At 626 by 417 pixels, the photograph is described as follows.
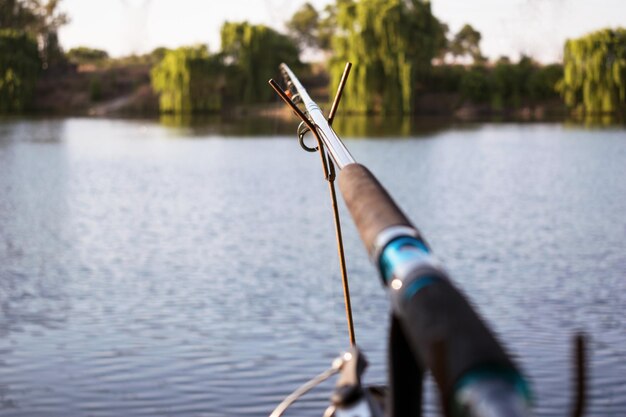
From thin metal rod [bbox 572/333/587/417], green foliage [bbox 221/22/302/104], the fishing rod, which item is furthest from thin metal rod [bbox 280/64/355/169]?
green foliage [bbox 221/22/302/104]

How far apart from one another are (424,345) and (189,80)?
6050cm

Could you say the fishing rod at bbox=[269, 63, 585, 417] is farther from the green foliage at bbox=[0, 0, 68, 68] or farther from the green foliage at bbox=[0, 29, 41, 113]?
the green foliage at bbox=[0, 0, 68, 68]

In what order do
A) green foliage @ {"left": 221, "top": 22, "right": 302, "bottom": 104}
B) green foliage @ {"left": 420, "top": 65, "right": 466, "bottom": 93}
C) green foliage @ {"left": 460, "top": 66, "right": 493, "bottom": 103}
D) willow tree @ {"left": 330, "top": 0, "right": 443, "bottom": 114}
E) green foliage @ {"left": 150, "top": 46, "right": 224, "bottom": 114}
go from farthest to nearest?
1. green foliage @ {"left": 420, "top": 65, "right": 466, "bottom": 93}
2. green foliage @ {"left": 460, "top": 66, "right": 493, "bottom": 103}
3. green foliage @ {"left": 221, "top": 22, "right": 302, "bottom": 104}
4. green foliage @ {"left": 150, "top": 46, "right": 224, "bottom": 114}
5. willow tree @ {"left": 330, "top": 0, "right": 443, "bottom": 114}

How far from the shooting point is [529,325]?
31.6 ft

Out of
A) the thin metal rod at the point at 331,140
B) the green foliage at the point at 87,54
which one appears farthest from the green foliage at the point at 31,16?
the thin metal rod at the point at 331,140

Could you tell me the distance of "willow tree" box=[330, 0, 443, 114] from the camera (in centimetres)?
5262

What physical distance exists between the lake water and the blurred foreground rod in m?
5.71

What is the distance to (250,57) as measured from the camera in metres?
62.8

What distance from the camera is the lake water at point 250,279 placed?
25.6ft

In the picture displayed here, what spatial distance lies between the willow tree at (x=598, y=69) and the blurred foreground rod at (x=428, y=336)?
168 ft

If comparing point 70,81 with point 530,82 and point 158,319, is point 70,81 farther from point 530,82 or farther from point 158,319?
point 158,319

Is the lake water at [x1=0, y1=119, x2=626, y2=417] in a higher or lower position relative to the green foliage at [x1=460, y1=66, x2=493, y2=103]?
lower

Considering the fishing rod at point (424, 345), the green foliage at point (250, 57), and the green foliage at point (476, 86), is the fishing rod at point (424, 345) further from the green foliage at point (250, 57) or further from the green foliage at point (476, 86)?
the green foliage at point (476, 86)

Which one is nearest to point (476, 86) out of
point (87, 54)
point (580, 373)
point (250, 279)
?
point (250, 279)
